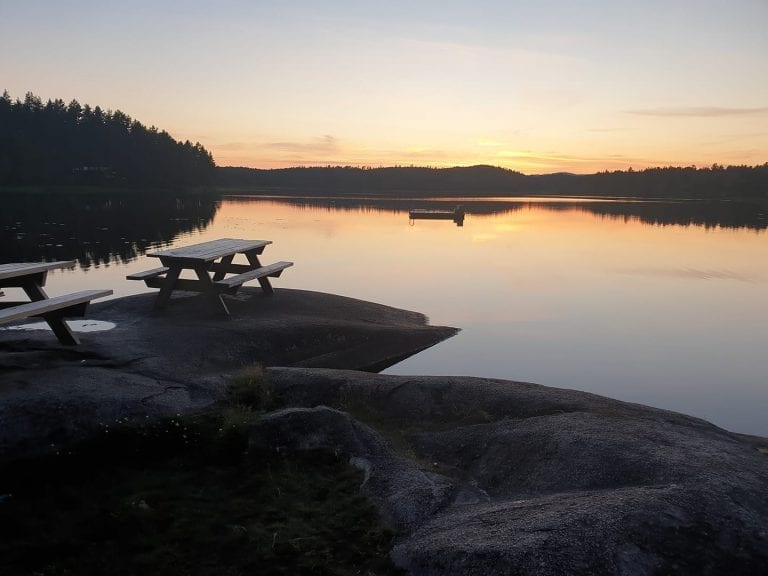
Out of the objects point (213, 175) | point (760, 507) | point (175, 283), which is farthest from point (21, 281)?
point (213, 175)

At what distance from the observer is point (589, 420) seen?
21.7ft

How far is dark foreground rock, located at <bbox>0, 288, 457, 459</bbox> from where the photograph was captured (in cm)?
614

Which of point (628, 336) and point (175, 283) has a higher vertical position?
point (175, 283)

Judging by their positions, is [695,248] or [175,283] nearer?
[175,283]

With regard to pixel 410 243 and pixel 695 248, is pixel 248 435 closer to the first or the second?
pixel 410 243

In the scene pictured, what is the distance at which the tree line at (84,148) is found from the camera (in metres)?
93.0

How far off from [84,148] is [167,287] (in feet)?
358

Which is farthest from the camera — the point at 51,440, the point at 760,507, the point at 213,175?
the point at 213,175

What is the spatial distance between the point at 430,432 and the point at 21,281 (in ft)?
20.6

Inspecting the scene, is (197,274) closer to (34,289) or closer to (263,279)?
(263,279)

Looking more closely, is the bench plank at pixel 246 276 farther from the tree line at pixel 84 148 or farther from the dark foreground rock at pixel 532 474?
the tree line at pixel 84 148

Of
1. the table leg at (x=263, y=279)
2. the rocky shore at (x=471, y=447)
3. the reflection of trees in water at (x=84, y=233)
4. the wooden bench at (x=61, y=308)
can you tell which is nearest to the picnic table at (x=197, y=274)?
the table leg at (x=263, y=279)

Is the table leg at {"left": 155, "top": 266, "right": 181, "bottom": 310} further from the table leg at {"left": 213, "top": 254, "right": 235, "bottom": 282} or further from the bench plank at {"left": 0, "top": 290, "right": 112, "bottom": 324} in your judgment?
the bench plank at {"left": 0, "top": 290, "right": 112, "bottom": 324}

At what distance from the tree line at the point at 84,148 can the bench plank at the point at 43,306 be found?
97655 mm
